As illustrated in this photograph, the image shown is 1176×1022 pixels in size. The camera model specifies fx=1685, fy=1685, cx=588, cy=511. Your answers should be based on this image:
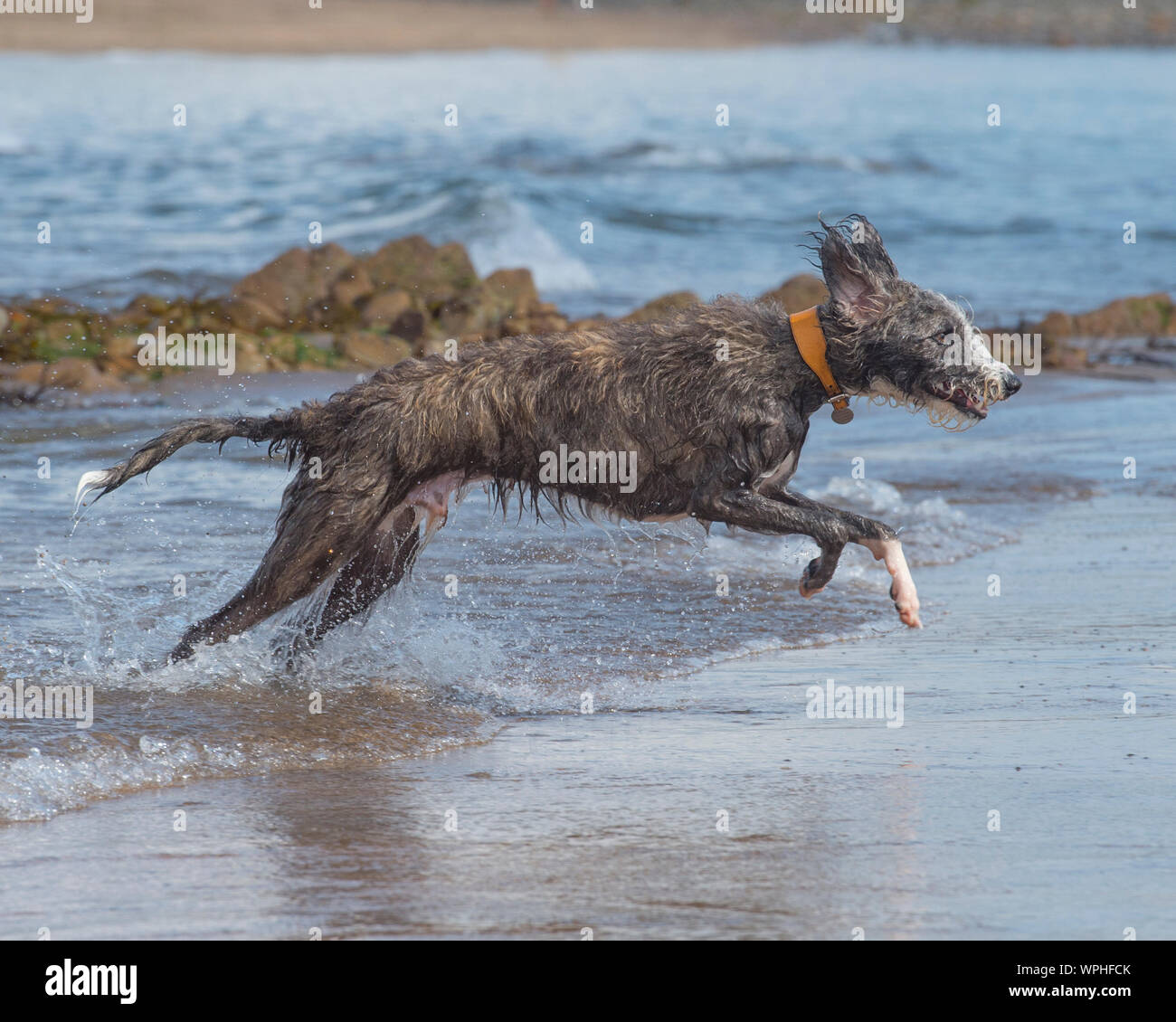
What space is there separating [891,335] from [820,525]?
0.87m

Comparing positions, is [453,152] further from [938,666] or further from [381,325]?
[938,666]

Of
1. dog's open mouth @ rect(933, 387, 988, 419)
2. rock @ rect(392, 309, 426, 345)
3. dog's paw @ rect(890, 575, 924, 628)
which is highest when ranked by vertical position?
rock @ rect(392, 309, 426, 345)

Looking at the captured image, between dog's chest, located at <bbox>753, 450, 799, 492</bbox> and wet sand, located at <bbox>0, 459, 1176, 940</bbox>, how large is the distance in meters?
0.86

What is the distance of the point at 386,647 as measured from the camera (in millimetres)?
7512

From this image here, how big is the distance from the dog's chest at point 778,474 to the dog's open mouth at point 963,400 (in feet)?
2.24

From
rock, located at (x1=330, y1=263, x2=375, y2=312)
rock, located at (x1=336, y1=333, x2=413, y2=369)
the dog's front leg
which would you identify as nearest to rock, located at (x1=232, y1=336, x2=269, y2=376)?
rock, located at (x1=336, y1=333, x2=413, y2=369)

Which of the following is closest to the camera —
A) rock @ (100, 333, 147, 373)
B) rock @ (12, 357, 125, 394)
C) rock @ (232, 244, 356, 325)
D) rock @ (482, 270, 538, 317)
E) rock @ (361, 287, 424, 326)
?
rock @ (12, 357, 125, 394)

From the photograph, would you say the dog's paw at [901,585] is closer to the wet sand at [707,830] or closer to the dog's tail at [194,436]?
the wet sand at [707,830]

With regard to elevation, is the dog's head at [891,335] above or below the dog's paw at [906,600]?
above

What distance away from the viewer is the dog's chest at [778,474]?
7.19 m

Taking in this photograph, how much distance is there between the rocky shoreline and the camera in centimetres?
1555

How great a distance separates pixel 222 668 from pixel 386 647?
80 cm

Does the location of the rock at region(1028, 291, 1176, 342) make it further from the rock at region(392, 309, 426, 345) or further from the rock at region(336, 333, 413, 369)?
the rock at region(336, 333, 413, 369)

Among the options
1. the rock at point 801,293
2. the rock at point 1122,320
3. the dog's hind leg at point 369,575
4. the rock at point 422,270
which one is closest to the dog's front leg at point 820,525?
the dog's hind leg at point 369,575
